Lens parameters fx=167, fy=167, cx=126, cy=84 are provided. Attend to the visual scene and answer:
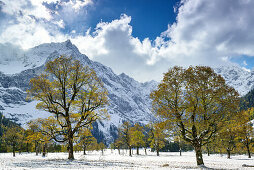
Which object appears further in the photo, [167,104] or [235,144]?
[235,144]

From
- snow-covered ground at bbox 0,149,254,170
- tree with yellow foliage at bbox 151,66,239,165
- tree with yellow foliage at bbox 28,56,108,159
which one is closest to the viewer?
snow-covered ground at bbox 0,149,254,170

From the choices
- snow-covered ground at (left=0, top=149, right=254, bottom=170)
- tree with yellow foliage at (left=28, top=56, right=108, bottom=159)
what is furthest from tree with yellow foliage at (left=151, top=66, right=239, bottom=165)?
tree with yellow foliage at (left=28, top=56, right=108, bottom=159)

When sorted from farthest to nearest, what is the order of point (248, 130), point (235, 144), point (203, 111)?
point (235, 144) < point (248, 130) < point (203, 111)

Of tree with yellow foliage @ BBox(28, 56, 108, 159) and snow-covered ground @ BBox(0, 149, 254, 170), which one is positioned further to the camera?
tree with yellow foliage @ BBox(28, 56, 108, 159)

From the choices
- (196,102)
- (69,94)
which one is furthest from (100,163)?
(196,102)

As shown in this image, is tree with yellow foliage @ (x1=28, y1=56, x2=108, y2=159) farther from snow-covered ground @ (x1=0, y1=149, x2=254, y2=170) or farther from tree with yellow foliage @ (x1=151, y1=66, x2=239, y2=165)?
tree with yellow foliage @ (x1=151, y1=66, x2=239, y2=165)

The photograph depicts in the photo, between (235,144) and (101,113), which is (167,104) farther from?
(235,144)

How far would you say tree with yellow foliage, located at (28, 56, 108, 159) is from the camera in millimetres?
25516

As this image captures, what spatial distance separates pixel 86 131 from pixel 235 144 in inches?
2236

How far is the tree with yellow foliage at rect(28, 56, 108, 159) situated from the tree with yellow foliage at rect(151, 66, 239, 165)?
32.3 feet

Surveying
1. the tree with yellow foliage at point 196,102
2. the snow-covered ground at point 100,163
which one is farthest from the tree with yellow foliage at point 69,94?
the tree with yellow foliage at point 196,102

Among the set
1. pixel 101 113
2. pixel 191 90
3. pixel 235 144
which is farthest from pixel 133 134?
pixel 191 90

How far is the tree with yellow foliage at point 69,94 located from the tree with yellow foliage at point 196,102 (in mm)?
9834

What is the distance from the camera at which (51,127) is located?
24.5 m
